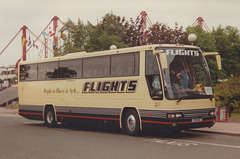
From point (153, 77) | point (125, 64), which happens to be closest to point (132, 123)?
point (153, 77)

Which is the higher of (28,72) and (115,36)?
(115,36)

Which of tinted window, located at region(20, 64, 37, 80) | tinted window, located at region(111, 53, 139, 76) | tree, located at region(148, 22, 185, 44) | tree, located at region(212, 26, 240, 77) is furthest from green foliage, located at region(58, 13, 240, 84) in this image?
tinted window, located at region(111, 53, 139, 76)

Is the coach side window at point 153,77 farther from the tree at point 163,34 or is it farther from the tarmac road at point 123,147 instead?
the tree at point 163,34

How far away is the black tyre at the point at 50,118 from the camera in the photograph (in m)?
18.8

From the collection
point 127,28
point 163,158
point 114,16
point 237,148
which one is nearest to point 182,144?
point 237,148

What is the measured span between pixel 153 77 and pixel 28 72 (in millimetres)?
9300

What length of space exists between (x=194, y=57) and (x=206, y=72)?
670mm

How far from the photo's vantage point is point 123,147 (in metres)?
11.2

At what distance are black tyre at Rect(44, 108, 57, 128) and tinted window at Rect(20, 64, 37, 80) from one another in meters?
2.08

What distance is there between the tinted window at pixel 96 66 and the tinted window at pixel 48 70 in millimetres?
2508

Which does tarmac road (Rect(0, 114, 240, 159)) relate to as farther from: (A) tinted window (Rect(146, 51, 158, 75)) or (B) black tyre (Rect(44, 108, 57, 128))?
(B) black tyre (Rect(44, 108, 57, 128))

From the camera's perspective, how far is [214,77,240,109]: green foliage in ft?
66.8

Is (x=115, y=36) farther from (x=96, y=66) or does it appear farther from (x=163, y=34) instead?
(x=96, y=66)

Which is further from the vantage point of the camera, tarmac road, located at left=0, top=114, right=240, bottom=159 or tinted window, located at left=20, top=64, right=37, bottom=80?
tinted window, located at left=20, top=64, right=37, bottom=80
